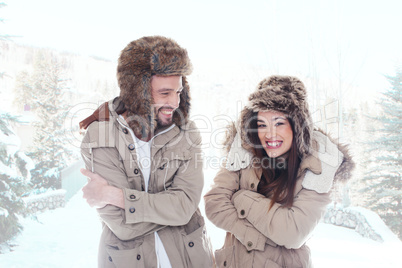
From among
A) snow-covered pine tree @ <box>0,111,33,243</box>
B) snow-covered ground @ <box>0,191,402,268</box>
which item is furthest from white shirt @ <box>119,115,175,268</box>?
snow-covered pine tree @ <box>0,111,33,243</box>

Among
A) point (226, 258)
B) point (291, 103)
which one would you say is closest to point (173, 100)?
point (291, 103)

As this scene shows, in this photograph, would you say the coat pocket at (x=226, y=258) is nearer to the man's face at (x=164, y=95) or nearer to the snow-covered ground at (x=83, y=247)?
the man's face at (x=164, y=95)

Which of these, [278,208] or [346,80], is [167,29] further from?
[278,208]

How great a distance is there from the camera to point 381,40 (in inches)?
278

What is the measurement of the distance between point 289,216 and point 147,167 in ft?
2.17

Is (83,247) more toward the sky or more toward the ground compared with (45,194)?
more toward the ground

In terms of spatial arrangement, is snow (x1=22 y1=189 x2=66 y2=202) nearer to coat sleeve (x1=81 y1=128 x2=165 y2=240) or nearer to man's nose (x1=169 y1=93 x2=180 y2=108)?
coat sleeve (x1=81 y1=128 x2=165 y2=240)

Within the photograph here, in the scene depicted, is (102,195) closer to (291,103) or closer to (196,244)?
(196,244)

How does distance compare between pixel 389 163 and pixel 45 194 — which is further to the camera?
pixel 389 163

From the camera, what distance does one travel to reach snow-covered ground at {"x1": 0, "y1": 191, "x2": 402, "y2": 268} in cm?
437

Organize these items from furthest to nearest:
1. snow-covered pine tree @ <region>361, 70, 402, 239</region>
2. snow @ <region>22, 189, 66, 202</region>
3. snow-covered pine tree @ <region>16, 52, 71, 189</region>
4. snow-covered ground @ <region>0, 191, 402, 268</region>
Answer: snow-covered pine tree @ <region>16, 52, 71, 189</region>, snow-covered pine tree @ <region>361, 70, 402, 239</region>, snow @ <region>22, 189, 66, 202</region>, snow-covered ground @ <region>0, 191, 402, 268</region>

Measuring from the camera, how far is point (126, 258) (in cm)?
123

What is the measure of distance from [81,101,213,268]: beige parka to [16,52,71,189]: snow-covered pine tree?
6.95 meters

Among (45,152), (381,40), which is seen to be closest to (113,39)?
(45,152)
